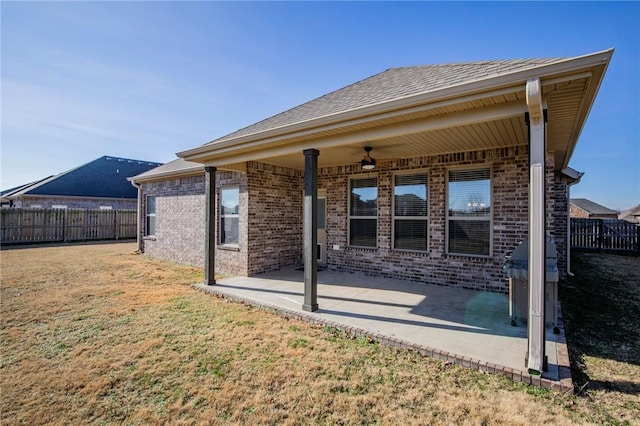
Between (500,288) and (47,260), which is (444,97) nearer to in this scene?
(500,288)

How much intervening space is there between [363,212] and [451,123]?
422cm

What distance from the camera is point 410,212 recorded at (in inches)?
275

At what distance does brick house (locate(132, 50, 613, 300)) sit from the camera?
325cm

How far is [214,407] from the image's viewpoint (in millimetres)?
2592

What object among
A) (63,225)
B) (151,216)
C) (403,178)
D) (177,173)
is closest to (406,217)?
(403,178)

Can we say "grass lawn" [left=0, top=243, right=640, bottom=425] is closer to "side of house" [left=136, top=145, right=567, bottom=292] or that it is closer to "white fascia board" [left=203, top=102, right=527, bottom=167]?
"side of house" [left=136, top=145, right=567, bottom=292]

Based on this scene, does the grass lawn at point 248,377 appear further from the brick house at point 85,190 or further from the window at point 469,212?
the brick house at point 85,190

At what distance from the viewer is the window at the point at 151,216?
1166 cm

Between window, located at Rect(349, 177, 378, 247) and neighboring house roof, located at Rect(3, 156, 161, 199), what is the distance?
845 inches

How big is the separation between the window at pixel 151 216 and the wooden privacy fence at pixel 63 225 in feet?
25.7

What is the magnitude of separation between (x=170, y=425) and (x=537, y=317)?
3.47m

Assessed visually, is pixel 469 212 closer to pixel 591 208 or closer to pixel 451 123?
pixel 451 123

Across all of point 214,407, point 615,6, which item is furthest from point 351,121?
point 615,6

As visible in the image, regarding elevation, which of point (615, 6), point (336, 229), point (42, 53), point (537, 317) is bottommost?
point (537, 317)
